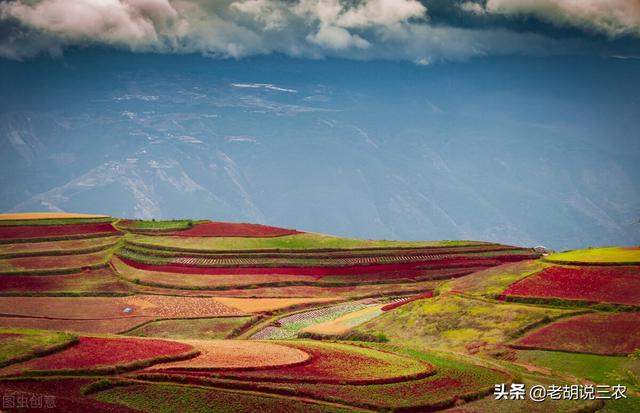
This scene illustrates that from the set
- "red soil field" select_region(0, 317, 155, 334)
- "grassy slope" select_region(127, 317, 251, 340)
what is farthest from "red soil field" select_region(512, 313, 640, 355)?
"red soil field" select_region(0, 317, 155, 334)

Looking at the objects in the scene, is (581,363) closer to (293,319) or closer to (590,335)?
(590,335)

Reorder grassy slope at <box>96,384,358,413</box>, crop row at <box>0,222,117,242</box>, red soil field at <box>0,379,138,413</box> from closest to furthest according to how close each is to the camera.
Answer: red soil field at <box>0,379,138,413</box> → grassy slope at <box>96,384,358,413</box> → crop row at <box>0,222,117,242</box>

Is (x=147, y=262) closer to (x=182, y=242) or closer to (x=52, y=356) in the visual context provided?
(x=182, y=242)

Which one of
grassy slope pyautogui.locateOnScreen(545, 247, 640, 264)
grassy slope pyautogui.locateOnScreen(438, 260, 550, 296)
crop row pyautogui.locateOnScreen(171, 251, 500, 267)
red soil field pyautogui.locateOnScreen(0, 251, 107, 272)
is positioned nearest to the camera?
grassy slope pyautogui.locateOnScreen(438, 260, 550, 296)

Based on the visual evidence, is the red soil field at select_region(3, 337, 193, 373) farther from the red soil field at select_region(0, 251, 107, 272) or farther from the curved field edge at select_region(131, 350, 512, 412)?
the red soil field at select_region(0, 251, 107, 272)

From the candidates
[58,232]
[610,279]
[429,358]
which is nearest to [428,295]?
[610,279]

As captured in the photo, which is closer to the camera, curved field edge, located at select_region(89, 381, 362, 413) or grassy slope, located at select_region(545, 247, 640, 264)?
curved field edge, located at select_region(89, 381, 362, 413)
